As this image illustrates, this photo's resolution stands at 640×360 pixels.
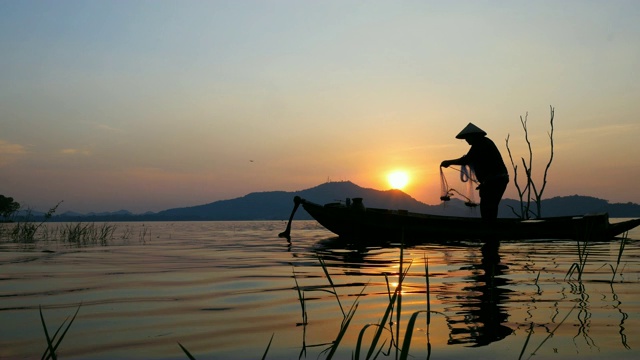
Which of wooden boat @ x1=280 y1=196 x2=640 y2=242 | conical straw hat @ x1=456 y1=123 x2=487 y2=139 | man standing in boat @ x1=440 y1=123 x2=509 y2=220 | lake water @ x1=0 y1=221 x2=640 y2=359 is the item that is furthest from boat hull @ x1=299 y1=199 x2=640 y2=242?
lake water @ x1=0 y1=221 x2=640 y2=359

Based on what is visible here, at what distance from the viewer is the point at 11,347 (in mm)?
4090

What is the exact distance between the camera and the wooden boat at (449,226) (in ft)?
53.8

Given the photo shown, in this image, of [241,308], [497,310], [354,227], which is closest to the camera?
[497,310]

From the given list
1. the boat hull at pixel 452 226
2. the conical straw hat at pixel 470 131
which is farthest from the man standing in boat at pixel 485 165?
the boat hull at pixel 452 226

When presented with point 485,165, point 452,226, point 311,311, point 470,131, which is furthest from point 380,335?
point 452,226

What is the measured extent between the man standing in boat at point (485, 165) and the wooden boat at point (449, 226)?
2.19ft

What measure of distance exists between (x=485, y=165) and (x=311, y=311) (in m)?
11.6

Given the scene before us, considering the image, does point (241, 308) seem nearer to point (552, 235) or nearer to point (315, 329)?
point (315, 329)

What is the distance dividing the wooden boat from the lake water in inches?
245

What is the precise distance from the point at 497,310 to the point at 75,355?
11.7ft

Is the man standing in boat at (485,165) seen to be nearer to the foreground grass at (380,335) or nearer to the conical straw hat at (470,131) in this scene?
the conical straw hat at (470,131)

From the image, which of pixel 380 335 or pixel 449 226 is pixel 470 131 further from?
pixel 380 335

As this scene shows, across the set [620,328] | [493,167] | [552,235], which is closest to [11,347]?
[620,328]

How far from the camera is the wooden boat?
16.4m
